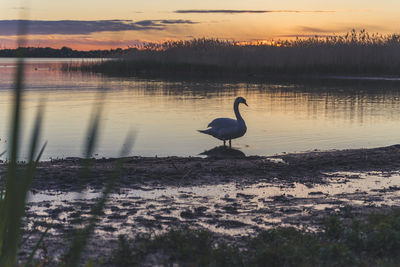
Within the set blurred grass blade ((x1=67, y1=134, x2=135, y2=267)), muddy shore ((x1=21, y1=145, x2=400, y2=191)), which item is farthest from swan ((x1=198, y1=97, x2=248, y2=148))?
blurred grass blade ((x1=67, y1=134, x2=135, y2=267))

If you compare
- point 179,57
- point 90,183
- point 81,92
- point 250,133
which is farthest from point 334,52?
point 90,183

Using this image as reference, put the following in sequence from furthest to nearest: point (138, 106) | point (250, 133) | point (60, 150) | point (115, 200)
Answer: point (138, 106)
point (250, 133)
point (60, 150)
point (115, 200)

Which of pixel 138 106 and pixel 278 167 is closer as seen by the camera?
pixel 278 167

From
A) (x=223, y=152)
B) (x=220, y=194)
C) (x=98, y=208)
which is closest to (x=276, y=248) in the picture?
(x=220, y=194)

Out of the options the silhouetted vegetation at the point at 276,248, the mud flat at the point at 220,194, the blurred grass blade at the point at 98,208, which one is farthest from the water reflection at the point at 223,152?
the blurred grass blade at the point at 98,208

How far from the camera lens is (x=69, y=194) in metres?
7.48

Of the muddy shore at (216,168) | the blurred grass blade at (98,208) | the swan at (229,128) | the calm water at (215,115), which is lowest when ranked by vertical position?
the calm water at (215,115)

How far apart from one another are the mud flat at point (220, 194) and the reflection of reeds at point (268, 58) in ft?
80.5

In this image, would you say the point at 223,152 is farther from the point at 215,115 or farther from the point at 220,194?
the point at 215,115

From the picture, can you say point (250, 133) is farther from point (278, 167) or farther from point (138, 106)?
point (138, 106)

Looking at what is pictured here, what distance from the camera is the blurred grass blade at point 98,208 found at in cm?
110

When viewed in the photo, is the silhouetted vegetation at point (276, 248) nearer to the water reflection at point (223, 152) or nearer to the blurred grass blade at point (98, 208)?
the blurred grass blade at point (98, 208)

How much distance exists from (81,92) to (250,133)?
13.9 metres

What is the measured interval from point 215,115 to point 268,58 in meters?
18.8
